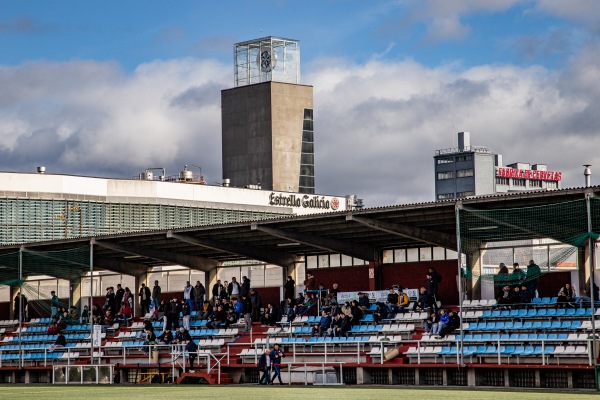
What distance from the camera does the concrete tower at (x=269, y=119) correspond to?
96250mm

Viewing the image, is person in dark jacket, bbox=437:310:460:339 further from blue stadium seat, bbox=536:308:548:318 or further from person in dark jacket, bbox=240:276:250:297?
person in dark jacket, bbox=240:276:250:297

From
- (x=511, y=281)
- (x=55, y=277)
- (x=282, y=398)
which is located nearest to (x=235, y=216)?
(x=55, y=277)

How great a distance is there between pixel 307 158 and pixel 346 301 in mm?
55673

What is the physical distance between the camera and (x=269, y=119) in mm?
96125

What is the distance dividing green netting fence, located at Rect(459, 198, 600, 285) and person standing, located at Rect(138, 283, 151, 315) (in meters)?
16.2

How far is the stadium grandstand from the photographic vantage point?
3525 cm

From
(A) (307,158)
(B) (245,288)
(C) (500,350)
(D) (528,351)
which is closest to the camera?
(D) (528,351)

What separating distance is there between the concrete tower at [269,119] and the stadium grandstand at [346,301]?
139ft

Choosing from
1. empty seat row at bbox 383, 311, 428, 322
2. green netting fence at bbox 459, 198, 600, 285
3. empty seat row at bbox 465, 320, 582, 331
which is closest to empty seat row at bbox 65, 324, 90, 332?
empty seat row at bbox 383, 311, 428, 322

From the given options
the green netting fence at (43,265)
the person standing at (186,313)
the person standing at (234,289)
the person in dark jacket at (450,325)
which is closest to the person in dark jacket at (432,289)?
the person in dark jacket at (450,325)

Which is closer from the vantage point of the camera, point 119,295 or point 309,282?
point 309,282

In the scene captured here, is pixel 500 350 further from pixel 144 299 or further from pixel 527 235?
pixel 144 299

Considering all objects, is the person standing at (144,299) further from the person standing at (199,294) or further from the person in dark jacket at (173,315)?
the person in dark jacket at (173,315)

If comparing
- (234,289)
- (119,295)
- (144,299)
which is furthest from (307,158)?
(234,289)
